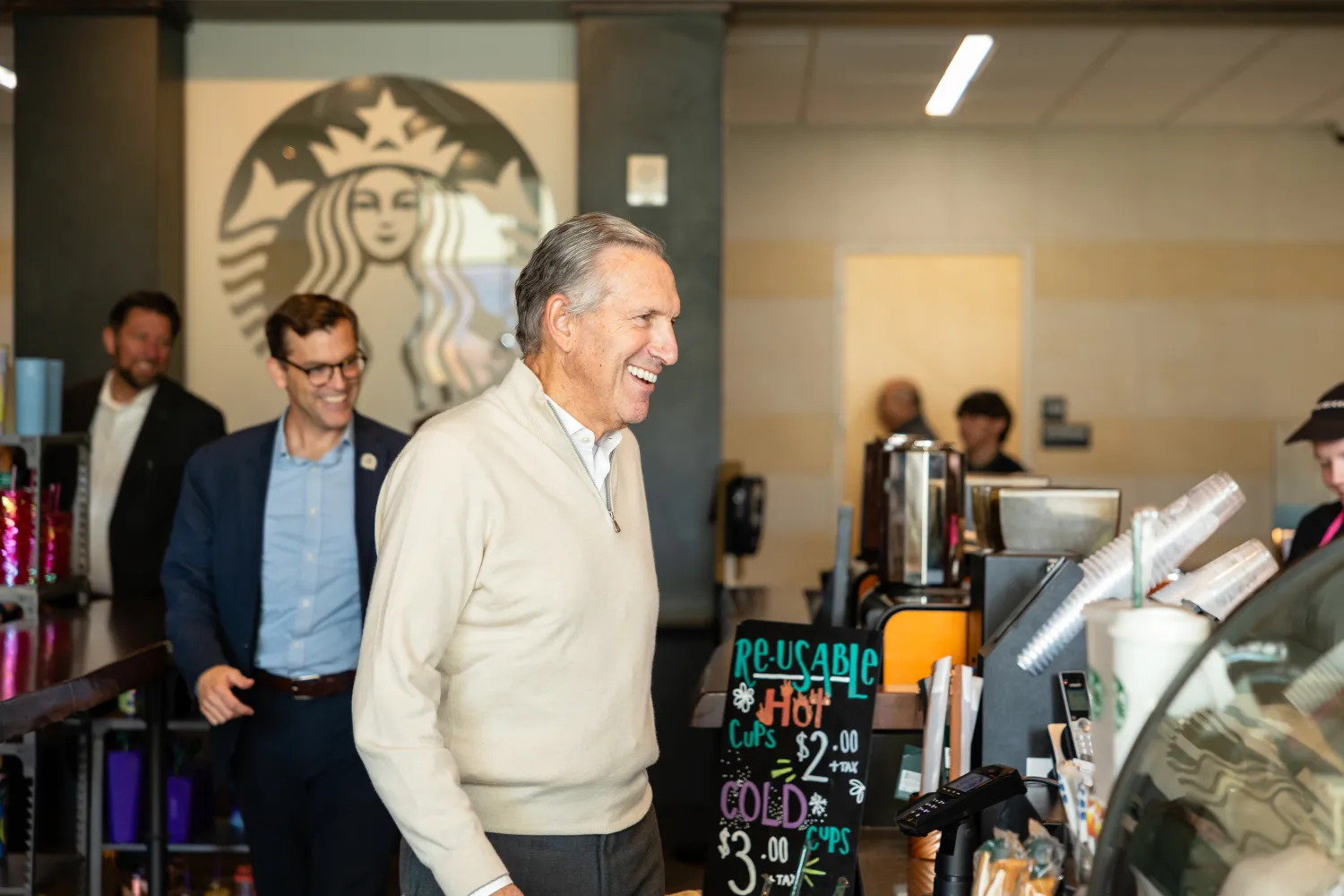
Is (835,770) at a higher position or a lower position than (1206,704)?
lower

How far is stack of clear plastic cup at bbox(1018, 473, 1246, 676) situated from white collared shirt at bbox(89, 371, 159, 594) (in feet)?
9.82

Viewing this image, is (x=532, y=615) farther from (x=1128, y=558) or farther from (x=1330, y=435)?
(x=1330, y=435)

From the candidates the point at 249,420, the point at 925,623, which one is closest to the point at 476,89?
the point at 249,420

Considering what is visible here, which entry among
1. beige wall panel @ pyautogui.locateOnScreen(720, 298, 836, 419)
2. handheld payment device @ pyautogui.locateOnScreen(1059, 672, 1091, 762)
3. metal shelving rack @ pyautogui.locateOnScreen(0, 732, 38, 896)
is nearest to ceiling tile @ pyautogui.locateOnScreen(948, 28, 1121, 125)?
beige wall panel @ pyautogui.locateOnScreen(720, 298, 836, 419)

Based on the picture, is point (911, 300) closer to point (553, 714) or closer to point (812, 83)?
point (812, 83)

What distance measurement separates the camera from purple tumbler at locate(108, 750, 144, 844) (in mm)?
3428

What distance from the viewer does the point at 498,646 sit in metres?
1.59

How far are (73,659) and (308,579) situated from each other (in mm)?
530

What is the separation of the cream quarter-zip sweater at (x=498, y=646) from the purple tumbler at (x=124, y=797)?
219 cm

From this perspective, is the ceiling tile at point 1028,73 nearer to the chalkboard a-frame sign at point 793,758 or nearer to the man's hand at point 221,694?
the chalkboard a-frame sign at point 793,758

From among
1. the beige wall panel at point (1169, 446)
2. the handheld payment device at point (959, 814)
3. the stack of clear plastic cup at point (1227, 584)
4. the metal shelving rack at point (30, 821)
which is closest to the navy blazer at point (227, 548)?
the metal shelving rack at point (30, 821)

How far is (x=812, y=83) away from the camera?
6.03 meters

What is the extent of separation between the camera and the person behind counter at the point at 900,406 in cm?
684

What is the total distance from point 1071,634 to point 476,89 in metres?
3.57
